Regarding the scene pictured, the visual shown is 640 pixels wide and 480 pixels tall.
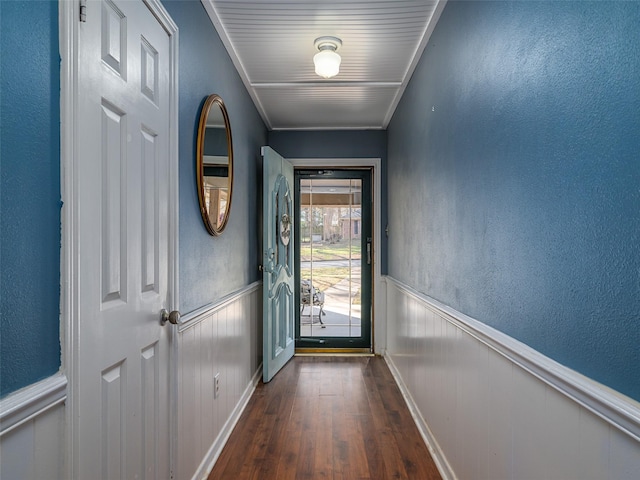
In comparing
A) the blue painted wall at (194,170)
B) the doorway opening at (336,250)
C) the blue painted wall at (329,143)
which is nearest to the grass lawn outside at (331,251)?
the doorway opening at (336,250)

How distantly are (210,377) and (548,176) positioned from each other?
5.92 feet

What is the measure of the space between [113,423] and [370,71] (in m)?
2.57

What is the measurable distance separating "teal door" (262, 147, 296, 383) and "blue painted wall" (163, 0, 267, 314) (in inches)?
Result: 5.3

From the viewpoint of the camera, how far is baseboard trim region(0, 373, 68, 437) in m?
0.78

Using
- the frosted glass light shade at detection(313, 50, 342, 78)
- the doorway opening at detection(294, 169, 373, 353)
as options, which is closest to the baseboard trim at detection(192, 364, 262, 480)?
the doorway opening at detection(294, 169, 373, 353)

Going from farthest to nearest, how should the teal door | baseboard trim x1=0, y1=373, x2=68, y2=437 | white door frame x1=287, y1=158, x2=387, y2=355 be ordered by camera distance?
white door frame x1=287, y1=158, x2=387, y2=355 → the teal door → baseboard trim x1=0, y1=373, x2=68, y2=437

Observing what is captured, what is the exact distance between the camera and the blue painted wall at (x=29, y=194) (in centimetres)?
81

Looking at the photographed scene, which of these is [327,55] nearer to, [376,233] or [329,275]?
[376,233]

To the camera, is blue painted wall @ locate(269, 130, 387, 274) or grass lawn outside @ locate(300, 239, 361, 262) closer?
blue painted wall @ locate(269, 130, 387, 274)

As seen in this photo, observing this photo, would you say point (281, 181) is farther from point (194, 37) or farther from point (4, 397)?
point (4, 397)

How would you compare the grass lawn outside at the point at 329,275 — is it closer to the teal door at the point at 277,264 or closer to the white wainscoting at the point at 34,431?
the teal door at the point at 277,264

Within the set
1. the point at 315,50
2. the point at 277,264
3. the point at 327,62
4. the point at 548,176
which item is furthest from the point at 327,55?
the point at 277,264

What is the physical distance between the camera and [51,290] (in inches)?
37.1

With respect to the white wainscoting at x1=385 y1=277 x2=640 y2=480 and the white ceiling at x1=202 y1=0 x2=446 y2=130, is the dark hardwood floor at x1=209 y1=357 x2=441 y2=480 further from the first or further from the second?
the white ceiling at x1=202 y1=0 x2=446 y2=130
